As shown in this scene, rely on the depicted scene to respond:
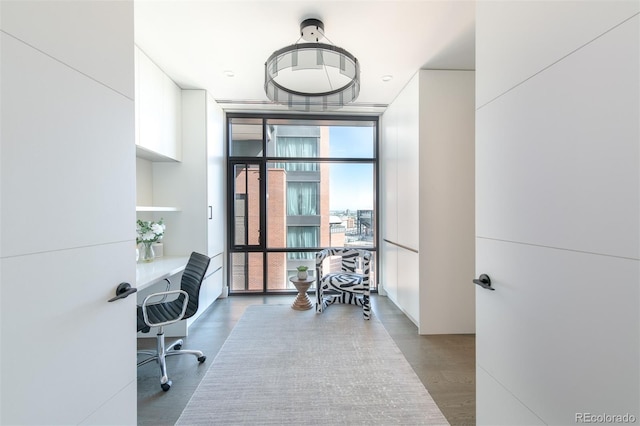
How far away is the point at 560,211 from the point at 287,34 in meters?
2.35

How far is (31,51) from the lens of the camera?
2.25 ft

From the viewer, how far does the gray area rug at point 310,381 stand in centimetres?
167

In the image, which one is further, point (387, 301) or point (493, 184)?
point (387, 301)

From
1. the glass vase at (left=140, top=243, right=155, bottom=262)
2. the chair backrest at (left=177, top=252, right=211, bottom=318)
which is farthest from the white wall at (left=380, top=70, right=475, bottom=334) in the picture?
the glass vase at (left=140, top=243, right=155, bottom=262)

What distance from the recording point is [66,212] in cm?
78

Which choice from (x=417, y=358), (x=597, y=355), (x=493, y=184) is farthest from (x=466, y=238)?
(x=597, y=355)

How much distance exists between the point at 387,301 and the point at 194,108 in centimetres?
383

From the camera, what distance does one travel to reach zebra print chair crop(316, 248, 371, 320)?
10.6ft

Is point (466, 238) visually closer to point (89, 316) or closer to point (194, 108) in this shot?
point (89, 316)

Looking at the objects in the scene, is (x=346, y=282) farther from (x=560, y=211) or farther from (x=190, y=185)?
(x=560, y=211)

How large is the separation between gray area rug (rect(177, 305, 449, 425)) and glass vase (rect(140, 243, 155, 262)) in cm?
126

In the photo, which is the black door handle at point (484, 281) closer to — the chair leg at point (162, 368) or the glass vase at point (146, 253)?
Result: the chair leg at point (162, 368)

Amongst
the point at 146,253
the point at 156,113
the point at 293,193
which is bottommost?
the point at 146,253

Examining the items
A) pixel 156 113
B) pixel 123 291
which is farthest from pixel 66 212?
pixel 156 113
